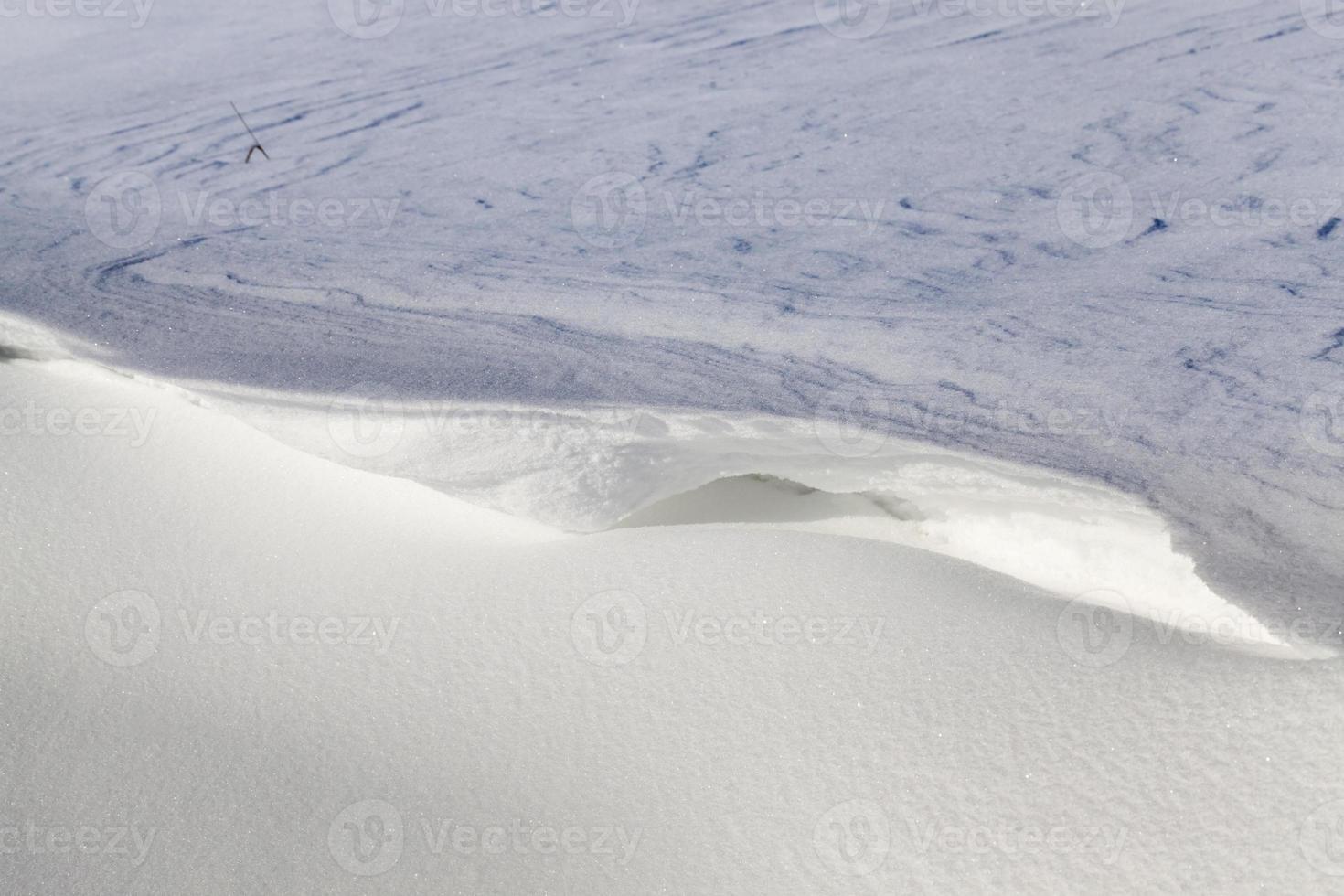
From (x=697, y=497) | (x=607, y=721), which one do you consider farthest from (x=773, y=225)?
(x=607, y=721)

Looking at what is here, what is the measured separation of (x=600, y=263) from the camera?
1975 millimetres

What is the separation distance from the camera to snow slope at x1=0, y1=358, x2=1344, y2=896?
0.98 m

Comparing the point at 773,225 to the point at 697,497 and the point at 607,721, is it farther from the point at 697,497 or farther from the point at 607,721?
the point at 607,721

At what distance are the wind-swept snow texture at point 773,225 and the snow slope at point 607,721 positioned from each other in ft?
0.73

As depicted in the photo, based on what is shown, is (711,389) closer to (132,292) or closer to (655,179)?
(655,179)

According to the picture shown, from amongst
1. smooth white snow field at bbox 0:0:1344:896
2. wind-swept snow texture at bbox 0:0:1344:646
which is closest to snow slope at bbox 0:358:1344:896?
smooth white snow field at bbox 0:0:1344:896

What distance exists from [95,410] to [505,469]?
569 millimetres

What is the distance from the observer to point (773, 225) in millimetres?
2053

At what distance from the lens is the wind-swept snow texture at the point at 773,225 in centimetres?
149

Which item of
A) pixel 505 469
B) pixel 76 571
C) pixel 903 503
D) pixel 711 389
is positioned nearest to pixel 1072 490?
pixel 903 503

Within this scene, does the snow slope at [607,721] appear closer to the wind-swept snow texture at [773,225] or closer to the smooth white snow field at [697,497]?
the smooth white snow field at [697,497]

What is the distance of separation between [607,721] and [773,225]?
1.16m

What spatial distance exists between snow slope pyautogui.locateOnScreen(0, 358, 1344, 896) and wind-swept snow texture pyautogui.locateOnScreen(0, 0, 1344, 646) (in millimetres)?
222

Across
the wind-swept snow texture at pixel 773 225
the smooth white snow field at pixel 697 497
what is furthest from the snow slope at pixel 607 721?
the wind-swept snow texture at pixel 773 225
